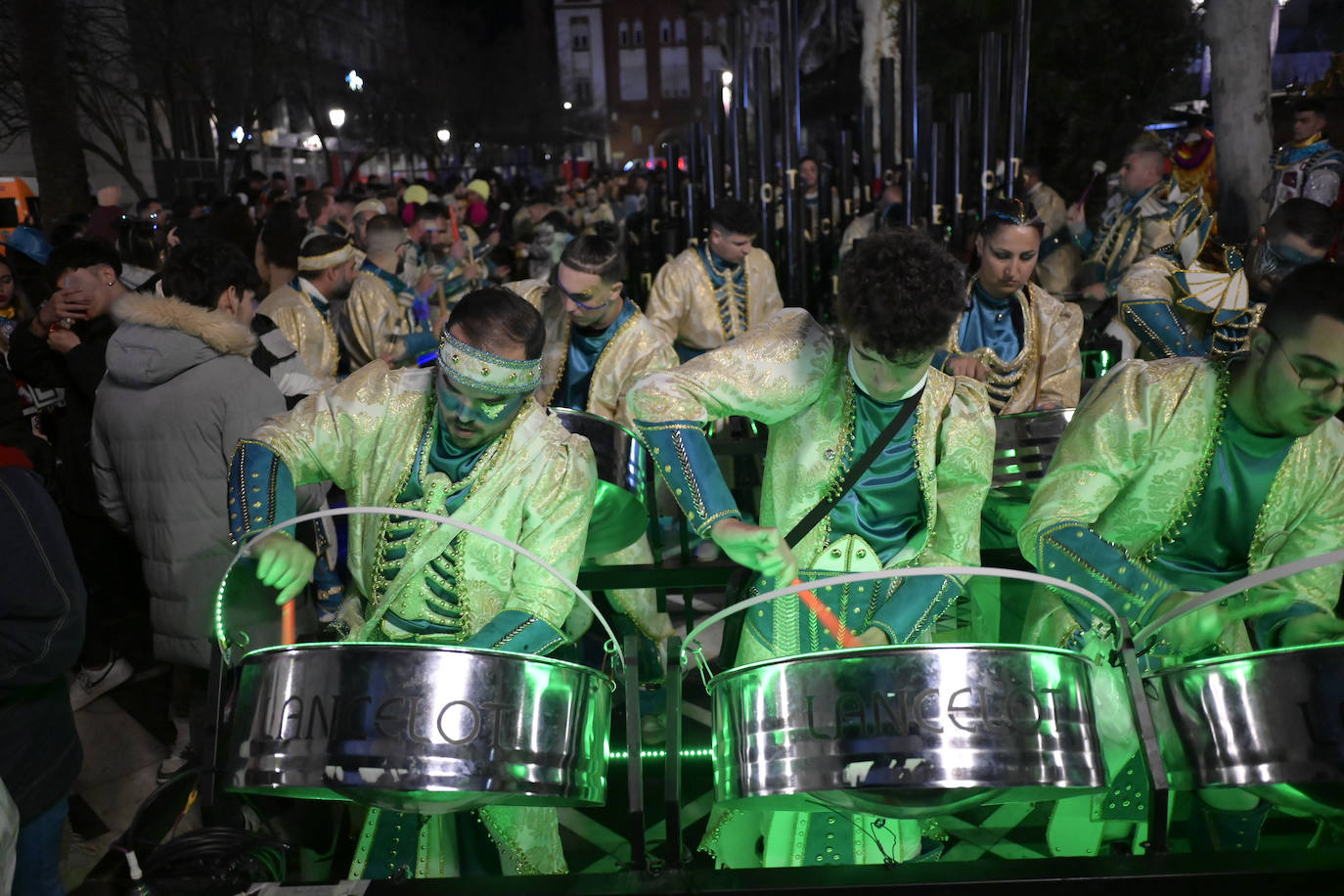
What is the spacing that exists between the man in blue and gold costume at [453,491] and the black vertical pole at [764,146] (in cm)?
518

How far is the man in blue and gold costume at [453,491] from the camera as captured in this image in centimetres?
195

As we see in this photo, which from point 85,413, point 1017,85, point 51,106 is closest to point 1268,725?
point 85,413

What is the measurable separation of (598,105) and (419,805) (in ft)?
225

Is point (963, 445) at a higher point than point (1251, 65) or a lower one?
lower

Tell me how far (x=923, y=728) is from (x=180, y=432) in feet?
6.53

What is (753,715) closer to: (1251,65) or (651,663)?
(651,663)

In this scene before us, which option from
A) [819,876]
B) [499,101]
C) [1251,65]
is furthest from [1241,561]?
[499,101]

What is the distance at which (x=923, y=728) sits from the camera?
4.68ft

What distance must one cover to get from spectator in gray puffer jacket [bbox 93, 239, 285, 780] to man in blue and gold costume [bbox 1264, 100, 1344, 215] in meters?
5.95

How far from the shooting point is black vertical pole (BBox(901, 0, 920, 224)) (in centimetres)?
619

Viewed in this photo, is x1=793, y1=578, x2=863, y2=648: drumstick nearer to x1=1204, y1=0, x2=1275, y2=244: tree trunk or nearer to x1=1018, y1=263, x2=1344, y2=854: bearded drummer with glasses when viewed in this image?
x1=1018, y1=263, x2=1344, y2=854: bearded drummer with glasses

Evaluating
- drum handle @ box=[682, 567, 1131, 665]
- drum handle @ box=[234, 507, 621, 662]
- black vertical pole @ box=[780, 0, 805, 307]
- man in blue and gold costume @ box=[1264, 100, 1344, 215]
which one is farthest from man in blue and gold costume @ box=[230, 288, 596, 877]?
man in blue and gold costume @ box=[1264, 100, 1344, 215]

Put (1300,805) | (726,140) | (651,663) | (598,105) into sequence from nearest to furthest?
(1300,805) < (651,663) < (726,140) < (598,105)

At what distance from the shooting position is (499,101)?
35812mm
